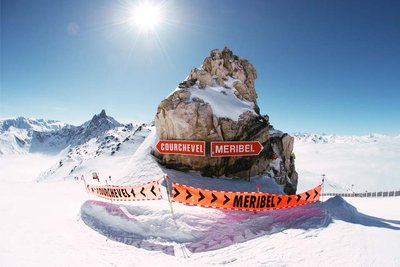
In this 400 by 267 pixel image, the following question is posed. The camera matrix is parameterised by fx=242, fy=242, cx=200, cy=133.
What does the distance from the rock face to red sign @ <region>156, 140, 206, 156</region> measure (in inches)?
34.5

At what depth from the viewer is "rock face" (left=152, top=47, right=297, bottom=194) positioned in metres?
22.2

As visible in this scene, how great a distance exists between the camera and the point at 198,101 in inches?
912

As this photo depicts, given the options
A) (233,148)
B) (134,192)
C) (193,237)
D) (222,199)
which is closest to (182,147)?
(233,148)

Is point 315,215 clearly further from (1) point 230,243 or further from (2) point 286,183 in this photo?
(2) point 286,183

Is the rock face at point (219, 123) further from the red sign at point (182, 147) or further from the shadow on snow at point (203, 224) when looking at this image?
the shadow on snow at point (203, 224)

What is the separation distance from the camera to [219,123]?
74.9 feet

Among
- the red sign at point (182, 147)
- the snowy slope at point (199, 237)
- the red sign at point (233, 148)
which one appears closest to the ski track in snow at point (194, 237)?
the snowy slope at point (199, 237)

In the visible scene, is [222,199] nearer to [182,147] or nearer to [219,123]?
[182,147]

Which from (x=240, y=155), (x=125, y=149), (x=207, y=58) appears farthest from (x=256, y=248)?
(x=125, y=149)

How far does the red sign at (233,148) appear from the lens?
21253 mm

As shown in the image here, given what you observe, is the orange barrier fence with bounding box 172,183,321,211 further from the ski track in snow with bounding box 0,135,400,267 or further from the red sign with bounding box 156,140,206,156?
the red sign with bounding box 156,140,206,156

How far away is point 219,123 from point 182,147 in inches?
172

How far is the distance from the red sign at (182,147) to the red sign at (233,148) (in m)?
1.22

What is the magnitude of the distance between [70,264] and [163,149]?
1415 cm
